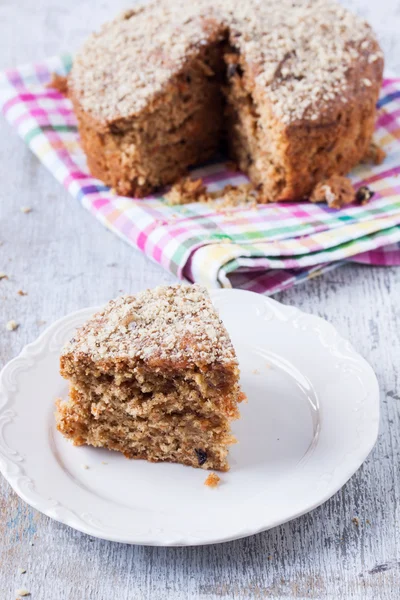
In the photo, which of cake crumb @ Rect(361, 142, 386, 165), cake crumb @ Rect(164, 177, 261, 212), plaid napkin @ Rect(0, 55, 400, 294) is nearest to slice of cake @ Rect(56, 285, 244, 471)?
plaid napkin @ Rect(0, 55, 400, 294)

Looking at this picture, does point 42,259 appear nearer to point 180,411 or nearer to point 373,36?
point 180,411

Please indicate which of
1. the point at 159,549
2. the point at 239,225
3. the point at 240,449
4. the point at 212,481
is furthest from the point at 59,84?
the point at 159,549

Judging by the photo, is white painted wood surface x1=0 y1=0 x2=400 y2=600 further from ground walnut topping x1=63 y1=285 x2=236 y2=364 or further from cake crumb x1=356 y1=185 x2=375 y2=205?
ground walnut topping x1=63 y1=285 x2=236 y2=364

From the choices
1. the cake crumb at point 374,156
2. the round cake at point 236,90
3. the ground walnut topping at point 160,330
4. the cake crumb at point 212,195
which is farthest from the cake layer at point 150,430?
the cake crumb at point 374,156

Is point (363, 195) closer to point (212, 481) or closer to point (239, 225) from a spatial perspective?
point (239, 225)

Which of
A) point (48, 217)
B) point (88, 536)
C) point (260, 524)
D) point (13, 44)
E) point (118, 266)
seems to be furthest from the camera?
point (13, 44)

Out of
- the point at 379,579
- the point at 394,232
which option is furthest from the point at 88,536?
the point at 394,232

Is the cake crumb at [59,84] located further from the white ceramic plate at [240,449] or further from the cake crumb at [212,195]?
the white ceramic plate at [240,449]
